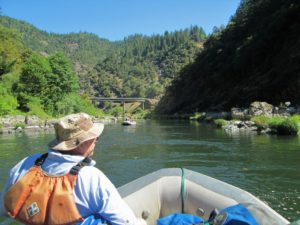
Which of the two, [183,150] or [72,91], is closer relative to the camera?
[183,150]

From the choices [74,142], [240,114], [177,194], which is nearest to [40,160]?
[74,142]

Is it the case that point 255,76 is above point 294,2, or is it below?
below

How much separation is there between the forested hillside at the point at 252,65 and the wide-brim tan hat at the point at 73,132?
151 ft

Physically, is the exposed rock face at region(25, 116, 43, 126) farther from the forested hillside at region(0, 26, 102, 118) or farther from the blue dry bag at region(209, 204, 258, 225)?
the blue dry bag at region(209, 204, 258, 225)

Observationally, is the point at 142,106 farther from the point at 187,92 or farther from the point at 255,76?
the point at 255,76

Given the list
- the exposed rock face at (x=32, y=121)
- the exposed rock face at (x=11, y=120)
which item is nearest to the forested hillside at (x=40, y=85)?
the exposed rock face at (x=32, y=121)

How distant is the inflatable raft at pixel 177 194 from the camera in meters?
5.62

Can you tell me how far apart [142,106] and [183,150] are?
159 metres

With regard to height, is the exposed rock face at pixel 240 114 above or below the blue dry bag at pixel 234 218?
Answer: above

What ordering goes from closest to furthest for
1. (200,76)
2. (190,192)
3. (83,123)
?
(83,123) → (190,192) → (200,76)

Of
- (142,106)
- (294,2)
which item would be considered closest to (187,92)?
(294,2)

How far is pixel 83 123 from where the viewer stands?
338cm

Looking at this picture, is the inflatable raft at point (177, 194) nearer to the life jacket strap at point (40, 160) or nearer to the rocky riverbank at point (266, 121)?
the life jacket strap at point (40, 160)

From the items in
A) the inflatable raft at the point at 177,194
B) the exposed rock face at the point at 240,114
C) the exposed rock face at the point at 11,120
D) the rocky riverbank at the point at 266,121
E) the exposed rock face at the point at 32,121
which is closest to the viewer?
the inflatable raft at the point at 177,194
